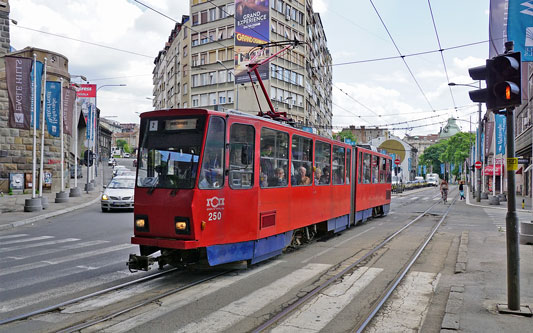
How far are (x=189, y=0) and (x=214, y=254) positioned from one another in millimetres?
51075

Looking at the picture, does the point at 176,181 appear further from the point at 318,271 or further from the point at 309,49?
the point at 309,49

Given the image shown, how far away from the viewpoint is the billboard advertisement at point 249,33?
34.1m

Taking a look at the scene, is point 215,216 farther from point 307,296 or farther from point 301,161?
point 301,161

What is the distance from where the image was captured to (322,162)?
1156 cm

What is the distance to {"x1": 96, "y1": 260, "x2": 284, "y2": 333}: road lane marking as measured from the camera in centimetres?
532

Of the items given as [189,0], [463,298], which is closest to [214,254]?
[463,298]

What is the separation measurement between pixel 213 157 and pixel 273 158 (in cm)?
173

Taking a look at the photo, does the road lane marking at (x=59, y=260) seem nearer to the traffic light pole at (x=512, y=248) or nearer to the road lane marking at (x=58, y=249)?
the road lane marking at (x=58, y=249)

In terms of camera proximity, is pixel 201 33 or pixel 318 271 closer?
pixel 318 271

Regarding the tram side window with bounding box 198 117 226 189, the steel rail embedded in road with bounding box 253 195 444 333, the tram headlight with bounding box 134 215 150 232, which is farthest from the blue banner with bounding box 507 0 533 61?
the tram headlight with bounding box 134 215 150 232

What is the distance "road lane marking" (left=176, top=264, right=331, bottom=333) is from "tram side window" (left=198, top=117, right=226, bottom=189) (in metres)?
1.89

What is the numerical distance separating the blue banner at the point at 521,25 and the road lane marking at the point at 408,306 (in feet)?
22.5

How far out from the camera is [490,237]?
43.4ft

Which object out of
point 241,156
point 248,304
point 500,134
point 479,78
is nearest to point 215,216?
point 241,156
